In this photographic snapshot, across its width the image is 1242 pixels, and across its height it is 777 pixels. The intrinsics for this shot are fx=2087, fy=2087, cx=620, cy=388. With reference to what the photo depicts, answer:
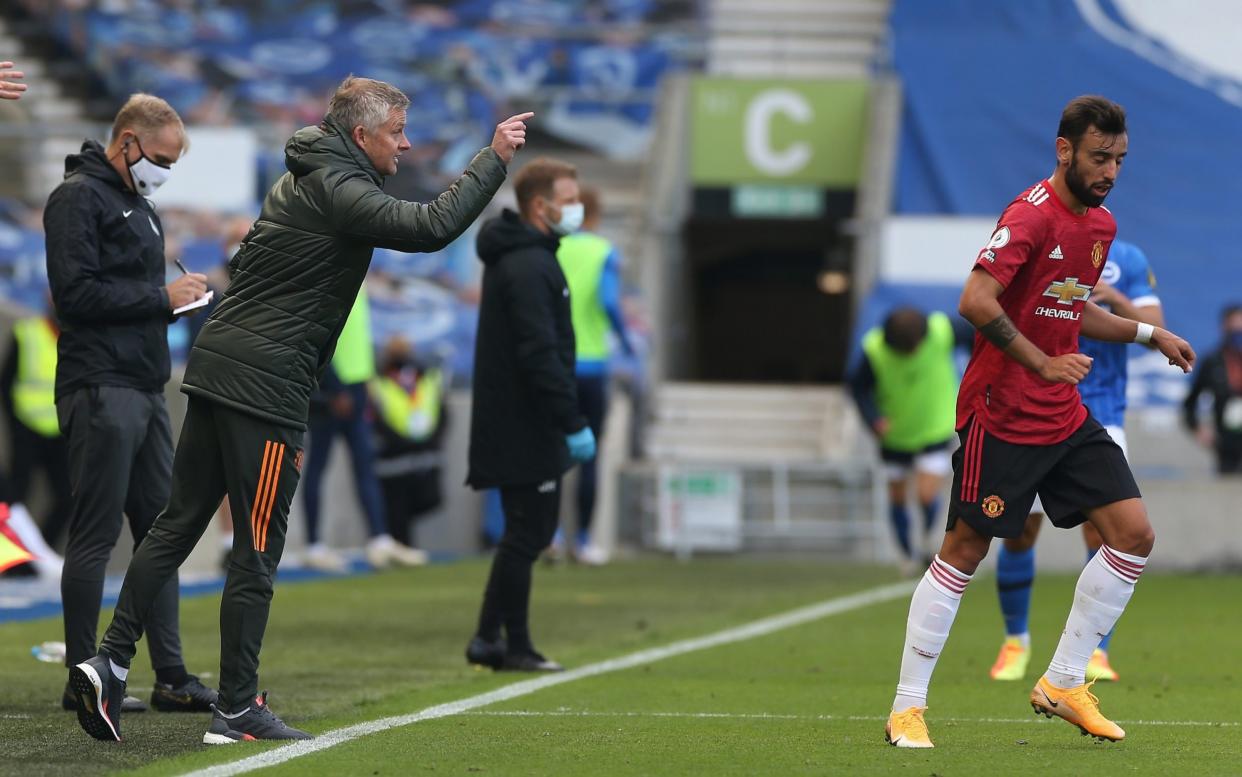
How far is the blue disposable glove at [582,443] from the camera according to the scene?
26.7 feet

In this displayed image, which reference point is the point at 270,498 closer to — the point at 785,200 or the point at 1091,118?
the point at 1091,118

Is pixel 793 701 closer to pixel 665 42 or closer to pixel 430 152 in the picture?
pixel 430 152

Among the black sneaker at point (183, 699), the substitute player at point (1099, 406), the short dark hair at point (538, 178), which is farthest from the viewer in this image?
the short dark hair at point (538, 178)

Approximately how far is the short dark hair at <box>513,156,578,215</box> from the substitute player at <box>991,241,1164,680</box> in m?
2.17

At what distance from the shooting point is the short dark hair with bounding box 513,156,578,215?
834 cm

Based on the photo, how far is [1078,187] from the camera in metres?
5.96

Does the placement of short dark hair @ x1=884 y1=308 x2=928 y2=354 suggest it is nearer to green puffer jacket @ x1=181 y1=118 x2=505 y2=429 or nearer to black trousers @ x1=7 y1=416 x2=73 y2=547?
black trousers @ x1=7 y1=416 x2=73 y2=547

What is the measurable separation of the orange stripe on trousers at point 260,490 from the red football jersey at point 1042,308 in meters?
2.05

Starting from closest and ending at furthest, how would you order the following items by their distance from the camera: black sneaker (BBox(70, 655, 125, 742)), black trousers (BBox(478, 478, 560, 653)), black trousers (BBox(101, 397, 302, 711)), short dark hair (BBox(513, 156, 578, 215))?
1. black sneaker (BBox(70, 655, 125, 742))
2. black trousers (BBox(101, 397, 302, 711))
3. black trousers (BBox(478, 478, 560, 653))
4. short dark hair (BBox(513, 156, 578, 215))

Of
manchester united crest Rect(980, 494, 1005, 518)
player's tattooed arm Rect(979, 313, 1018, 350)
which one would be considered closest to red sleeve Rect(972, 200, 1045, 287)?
player's tattooed arm Rect(979, 313, 1018, 350)

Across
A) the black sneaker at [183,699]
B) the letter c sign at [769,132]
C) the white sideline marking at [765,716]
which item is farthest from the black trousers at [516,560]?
the letter c sign at [769,132]

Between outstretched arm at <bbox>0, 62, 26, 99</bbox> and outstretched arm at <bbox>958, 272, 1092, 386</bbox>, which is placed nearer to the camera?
outstretched arm at <bbox>958, 272, 1092, 386</bbox>

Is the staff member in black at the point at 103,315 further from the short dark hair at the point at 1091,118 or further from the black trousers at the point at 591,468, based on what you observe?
the black trousers at the point at 591,468

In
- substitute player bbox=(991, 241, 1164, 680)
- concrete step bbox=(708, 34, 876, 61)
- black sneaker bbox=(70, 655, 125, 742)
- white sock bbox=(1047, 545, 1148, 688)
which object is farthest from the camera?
concrete step bbox=(708, 34, 876, 61)
